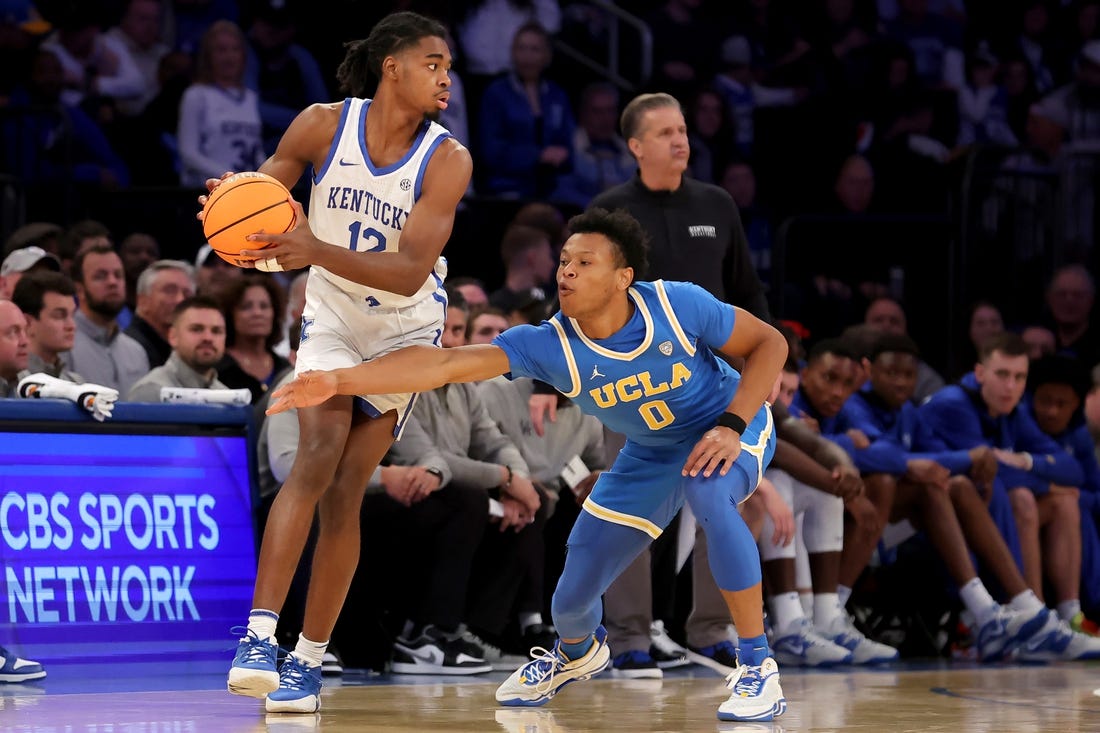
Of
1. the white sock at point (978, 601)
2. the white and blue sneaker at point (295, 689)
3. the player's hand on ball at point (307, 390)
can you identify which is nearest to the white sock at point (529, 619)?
the white sock at point (978, 601)

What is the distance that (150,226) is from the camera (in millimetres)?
10125

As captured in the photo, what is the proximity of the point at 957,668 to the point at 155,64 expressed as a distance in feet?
21.3

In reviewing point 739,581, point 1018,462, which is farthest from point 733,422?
point 1018,462

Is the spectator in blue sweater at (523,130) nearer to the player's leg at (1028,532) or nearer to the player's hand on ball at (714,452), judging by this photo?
the player's leg at (1028,532)

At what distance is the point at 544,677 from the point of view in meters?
5.81


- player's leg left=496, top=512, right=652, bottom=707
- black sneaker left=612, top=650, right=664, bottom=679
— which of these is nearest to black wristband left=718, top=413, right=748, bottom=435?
player's leg left=496, top=512, right=652, bottom=707

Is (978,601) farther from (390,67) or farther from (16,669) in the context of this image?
(16,669)

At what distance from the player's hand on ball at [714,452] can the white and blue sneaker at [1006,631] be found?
3.64 m

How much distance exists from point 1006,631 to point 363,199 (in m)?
4.60

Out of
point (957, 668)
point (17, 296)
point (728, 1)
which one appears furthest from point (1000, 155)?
point (17, 296)

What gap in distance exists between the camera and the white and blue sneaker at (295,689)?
531 cm

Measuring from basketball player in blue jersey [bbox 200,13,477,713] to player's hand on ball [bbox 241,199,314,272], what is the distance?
316mm

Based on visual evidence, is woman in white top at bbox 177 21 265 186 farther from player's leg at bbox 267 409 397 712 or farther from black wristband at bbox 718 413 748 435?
black wristband at bbox 718 413 748 435

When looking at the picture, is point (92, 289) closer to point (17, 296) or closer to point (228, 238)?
point (17, 296)
